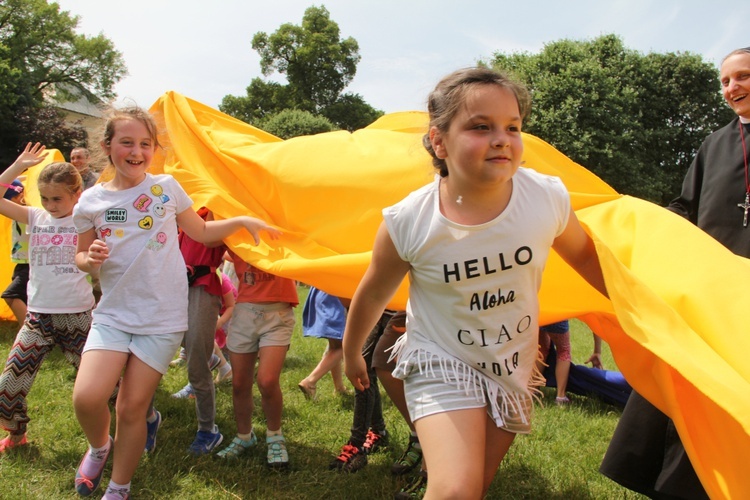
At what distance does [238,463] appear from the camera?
397 cm

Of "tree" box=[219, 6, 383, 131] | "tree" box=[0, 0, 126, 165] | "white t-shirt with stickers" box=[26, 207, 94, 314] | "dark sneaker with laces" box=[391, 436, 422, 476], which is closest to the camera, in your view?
"dark sneaker with laces" box=[391, 436, 422, 476]

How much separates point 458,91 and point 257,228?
172 cm

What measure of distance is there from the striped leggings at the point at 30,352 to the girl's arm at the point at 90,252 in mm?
932

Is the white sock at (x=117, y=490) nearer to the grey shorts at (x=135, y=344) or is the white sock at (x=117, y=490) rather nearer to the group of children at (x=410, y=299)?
the group of children at (x=410, y=299)

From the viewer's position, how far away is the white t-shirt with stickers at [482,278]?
2.33 meters

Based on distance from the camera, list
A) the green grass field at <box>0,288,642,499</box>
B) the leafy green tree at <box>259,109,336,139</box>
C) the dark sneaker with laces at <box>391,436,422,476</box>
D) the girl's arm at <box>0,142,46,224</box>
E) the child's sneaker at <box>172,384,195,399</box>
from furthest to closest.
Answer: the leafy green tree at <box>259,109,336,139</box> → the child's sneaker at <box>172,384,195,399</box> → the girl's arm at <box>0,142,46,224</box> → the dark sneaker with laces at <box>391,436,422,476</box> → the green grass field at <box>0,288,642,499</box>

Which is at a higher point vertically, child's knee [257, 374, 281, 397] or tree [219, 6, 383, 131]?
tree [219, 6, 383, 131]

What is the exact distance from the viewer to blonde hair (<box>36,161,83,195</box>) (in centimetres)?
427

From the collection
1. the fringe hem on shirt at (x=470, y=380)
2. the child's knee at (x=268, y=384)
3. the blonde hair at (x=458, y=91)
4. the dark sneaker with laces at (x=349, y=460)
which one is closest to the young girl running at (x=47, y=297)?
the child's knee at (x=268, y=384)

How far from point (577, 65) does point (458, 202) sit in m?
22.0

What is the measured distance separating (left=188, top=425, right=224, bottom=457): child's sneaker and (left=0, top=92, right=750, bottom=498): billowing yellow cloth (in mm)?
1307

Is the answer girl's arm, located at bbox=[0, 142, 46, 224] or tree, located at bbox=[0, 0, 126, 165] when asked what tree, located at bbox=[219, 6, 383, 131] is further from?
girl's arm, located at bbox=[0, 142, 46, 224]

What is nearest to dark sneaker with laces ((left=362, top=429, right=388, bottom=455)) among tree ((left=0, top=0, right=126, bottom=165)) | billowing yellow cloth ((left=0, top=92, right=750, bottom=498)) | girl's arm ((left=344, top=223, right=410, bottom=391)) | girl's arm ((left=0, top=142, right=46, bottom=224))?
billowing yellow cloth ((left=0, top=92, right=750, bottom=498))

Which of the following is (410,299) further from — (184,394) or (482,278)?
(184,394)
